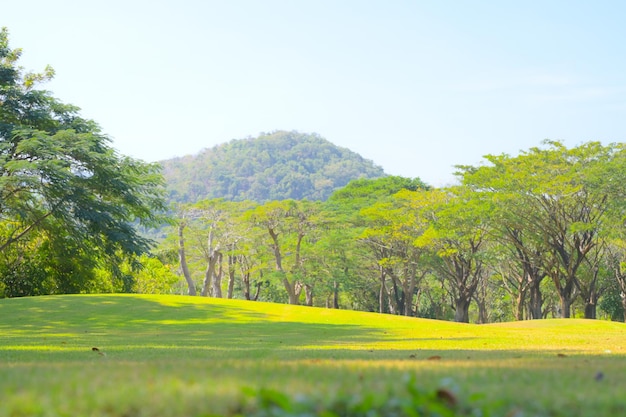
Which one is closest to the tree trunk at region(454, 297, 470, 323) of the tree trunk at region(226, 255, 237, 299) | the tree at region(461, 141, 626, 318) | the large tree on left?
the tree at region(461, 141, 626, 318)

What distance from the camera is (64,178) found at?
75.9 ft

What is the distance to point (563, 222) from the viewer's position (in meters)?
35.5

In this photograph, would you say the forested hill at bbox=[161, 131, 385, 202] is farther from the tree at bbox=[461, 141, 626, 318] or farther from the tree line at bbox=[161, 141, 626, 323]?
the tree at bbox=[461, 141, 626, 318]

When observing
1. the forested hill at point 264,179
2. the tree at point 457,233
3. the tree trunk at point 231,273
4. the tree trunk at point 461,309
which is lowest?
the tree trunk at point 461,309

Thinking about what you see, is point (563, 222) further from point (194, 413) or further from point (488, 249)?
point (194, 413)

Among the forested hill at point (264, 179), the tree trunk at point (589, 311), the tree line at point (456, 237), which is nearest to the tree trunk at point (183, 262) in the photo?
the tree line at point (456, 237)

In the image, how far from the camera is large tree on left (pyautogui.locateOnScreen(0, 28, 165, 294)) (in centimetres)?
2334

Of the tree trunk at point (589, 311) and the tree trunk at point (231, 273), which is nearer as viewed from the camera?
the tree trunk at point (589, 311)

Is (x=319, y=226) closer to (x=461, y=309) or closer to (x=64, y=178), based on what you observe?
(x=461, y=309)

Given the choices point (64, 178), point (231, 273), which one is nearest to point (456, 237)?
point (231, 273)

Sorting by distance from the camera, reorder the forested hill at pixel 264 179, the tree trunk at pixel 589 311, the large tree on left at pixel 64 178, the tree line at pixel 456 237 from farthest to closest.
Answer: the forested hill at pixel 264 179 < the tree trunk at pixel 589 311 < the tree line at pixel 456 237 < the large tree on left at pixel 64 178

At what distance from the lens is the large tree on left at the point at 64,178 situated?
76.6 feet

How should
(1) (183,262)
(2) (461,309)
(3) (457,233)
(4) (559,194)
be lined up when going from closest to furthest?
(4) (559,194) < (3) (457,233) < (2) (461,309) < (1) (183,262)

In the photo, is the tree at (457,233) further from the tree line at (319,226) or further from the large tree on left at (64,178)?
the large tree on left at (64,178)
